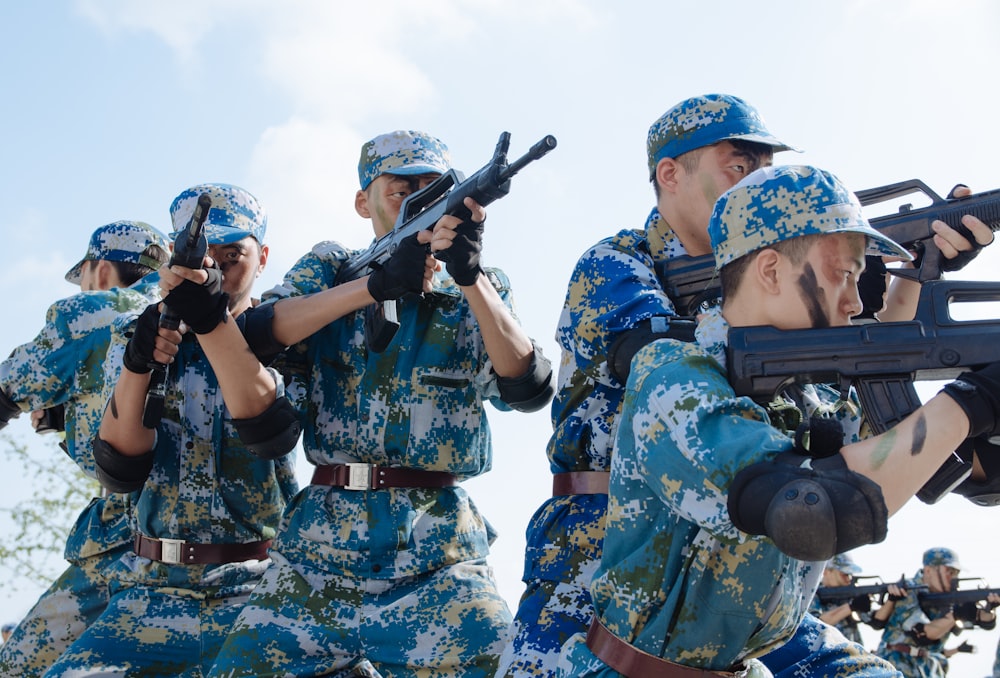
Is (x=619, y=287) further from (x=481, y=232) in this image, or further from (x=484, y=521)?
(x=484, y=521)

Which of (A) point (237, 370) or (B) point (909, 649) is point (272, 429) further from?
(B) point (909, 649)

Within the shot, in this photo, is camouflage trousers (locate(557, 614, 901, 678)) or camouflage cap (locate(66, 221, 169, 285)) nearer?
camouflage trousers (locate(557, 614, 901, 678))

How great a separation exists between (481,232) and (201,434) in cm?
169

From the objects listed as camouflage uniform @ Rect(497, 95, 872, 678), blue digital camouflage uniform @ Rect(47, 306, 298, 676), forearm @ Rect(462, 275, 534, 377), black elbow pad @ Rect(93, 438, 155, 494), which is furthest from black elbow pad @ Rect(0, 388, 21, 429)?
camouflage uniform @ Rect(497, 95, 872, 678)

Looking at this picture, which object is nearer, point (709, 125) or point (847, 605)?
point (709, 125)

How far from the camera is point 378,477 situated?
4961mm

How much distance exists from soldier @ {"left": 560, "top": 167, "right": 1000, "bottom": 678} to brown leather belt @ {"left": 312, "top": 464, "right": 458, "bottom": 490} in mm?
1577

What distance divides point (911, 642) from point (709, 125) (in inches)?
563

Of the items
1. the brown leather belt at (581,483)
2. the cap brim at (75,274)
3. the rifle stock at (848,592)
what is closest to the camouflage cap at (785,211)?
the brown leather belt at (581,483)

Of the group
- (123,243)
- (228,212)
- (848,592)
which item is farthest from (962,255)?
(848,592)

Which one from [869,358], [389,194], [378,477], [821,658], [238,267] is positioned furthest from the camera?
[238,267]

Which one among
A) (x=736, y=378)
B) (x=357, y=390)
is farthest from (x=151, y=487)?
(x=736, y=378)

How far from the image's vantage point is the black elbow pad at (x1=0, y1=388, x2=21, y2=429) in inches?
254

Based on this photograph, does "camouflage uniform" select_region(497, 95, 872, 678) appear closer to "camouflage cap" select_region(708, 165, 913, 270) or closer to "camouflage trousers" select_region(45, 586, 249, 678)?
"camouflage cap" select_region(708, 165, 913, 270)
